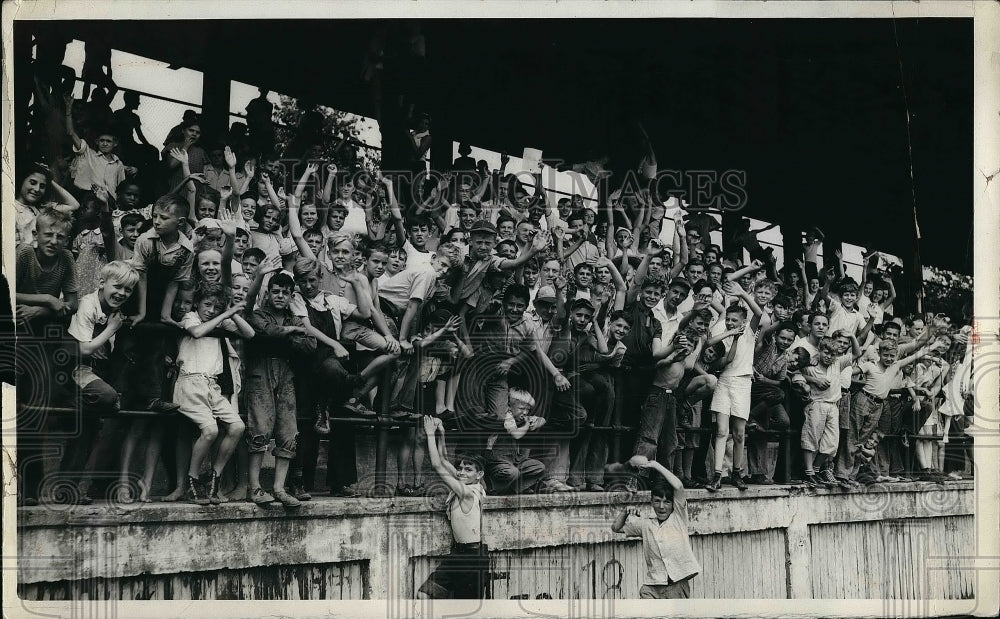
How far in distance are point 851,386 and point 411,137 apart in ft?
15.0

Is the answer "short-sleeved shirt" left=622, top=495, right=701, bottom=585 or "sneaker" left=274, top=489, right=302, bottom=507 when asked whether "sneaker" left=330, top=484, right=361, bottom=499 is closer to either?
"sneaker" left=274, top=489, right=302, bottom=507

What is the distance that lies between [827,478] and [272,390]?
5026mm

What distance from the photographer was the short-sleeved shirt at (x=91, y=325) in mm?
8266

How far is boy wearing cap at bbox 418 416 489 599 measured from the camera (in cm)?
871

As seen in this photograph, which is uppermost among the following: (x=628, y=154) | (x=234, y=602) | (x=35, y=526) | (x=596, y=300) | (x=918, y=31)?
(x=918, y=31)

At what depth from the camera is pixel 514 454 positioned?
8.93 metres

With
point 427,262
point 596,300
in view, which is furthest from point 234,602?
point 596,300

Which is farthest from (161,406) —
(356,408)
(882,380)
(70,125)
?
(882,380)

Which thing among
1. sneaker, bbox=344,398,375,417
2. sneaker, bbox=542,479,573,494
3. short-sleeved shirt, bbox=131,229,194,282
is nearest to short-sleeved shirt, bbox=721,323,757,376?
sneaker, bbox=542,479,573,494

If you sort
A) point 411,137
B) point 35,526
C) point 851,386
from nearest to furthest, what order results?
point 35,526, point 411,137, point 851,386

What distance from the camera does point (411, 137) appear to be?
9.27 meters

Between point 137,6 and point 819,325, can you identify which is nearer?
point 137,6

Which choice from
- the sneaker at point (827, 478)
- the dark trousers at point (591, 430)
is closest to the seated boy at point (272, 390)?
the dark trousers at point (591, 430)

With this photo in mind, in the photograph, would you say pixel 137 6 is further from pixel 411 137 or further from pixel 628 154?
pixel 628 154
